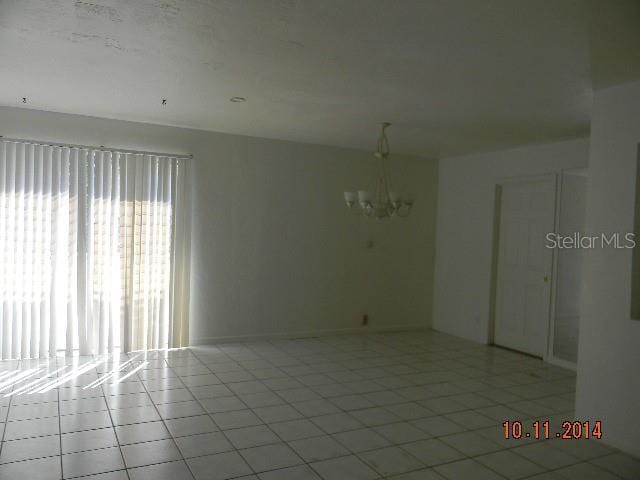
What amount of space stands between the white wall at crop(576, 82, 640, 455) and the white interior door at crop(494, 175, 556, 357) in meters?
2.20

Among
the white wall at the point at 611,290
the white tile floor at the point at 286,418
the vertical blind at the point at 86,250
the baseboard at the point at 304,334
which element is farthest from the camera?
the baseboard at the point at 304,334

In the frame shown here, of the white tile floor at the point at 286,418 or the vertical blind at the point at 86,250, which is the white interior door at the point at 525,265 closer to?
the white tile floor at the point at 286,418

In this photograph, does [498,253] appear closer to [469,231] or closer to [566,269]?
[469,231]

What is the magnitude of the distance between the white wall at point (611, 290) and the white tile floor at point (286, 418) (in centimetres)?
26

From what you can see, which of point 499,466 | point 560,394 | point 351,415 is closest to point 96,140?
point 351,415

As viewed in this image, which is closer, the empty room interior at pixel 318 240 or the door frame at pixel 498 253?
the empty room interior at pixel 318 240

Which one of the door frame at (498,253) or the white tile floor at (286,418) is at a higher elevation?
the door frame at (498,253)

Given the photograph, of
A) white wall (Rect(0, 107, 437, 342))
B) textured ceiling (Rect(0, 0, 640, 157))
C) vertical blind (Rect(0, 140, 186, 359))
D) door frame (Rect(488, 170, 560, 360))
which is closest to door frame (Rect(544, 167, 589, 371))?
door frame (Rect(488, 170, 560, 360))

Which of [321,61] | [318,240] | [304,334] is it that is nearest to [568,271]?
[318,240]

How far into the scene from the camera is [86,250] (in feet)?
17.3

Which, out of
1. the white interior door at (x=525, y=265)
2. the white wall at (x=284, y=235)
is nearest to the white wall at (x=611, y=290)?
the white interior door at (x=525, y=265)

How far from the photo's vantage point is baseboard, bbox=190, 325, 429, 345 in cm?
599

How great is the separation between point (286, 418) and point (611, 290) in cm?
247

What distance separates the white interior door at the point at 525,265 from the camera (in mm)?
5875
